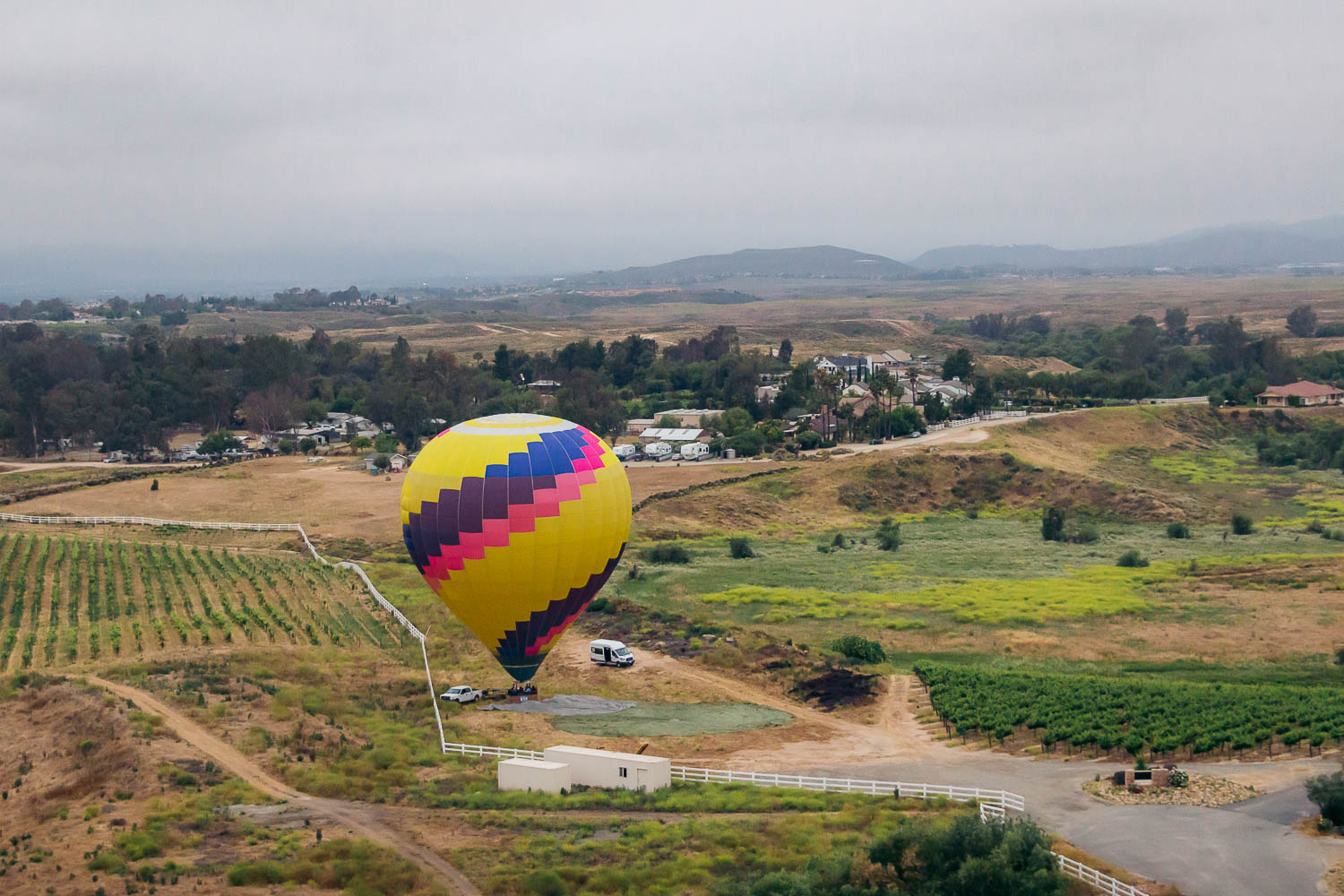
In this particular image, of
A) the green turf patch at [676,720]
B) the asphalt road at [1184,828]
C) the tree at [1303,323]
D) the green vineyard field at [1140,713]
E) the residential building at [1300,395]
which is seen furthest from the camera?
the tree at [1303,323]

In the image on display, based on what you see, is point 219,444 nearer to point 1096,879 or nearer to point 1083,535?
point 1083,535

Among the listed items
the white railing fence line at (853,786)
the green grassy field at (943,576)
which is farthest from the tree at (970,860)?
the green grassy field at (943,576)

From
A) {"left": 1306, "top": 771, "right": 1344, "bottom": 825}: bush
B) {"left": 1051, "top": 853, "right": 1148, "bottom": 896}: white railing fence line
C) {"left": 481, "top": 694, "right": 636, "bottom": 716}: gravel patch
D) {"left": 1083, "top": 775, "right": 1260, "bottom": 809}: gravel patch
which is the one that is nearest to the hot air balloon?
{"left": 481, "top": 694, "right": 636, "bottom": 716}: gravel patch

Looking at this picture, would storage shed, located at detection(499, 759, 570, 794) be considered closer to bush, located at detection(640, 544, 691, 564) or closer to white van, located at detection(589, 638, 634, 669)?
white van, located at detection(589, 638, 634, 669)

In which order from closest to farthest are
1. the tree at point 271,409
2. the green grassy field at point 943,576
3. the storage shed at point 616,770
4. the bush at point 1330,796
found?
the bush at point 1330,796 → the storage shed at point 616,770 → the green grassy field at point 943,576 → the tree at point 271,409

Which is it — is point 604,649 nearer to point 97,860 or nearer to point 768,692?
point 768,692

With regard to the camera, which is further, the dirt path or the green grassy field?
the green grassy field

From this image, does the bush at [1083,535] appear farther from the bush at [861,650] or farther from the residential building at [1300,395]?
the residential building at [1300,395]
